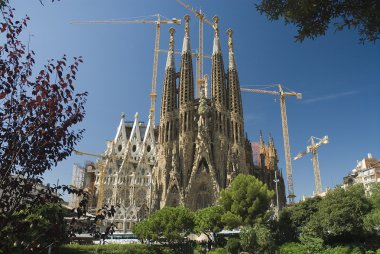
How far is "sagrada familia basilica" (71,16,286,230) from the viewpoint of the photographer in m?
50.0

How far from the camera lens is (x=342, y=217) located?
86.9 feet

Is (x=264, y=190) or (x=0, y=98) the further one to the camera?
(x=264, y=190)

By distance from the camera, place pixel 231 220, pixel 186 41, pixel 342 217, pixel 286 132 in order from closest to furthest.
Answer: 1. pixel 342 217
2. pixel 231 220
3. pixel 186 41
4. pixel 286 132

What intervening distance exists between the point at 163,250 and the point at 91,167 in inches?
1773

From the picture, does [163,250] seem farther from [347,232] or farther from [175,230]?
[347,232]

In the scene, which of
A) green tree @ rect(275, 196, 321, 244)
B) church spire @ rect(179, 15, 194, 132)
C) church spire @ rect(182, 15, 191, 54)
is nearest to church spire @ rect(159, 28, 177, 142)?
church spire @ rect(179, 15, 194, 132)

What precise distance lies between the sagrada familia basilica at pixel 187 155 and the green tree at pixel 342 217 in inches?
754

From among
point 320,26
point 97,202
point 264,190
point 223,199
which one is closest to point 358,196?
point 264,190

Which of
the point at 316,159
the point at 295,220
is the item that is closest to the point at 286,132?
the point at 316,159

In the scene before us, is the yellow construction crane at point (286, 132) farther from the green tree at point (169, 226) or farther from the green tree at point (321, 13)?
the green tree at point (321, 13)

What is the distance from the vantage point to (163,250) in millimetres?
28781

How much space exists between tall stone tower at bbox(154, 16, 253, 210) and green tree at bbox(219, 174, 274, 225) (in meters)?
14.6

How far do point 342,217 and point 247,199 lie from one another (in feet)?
29.7

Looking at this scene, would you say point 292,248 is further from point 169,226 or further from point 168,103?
point 168,103
